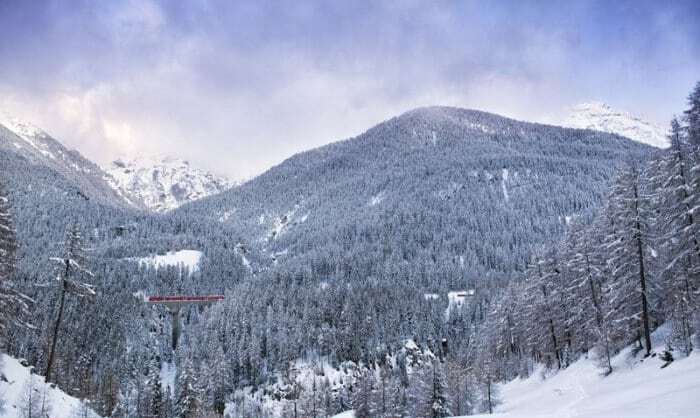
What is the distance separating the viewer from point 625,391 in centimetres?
2689

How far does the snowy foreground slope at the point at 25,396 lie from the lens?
104ft

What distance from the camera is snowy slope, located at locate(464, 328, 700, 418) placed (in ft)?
62.9

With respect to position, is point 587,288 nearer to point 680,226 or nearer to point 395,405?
point 680,226

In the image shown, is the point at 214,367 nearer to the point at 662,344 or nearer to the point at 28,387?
the point at 28,387

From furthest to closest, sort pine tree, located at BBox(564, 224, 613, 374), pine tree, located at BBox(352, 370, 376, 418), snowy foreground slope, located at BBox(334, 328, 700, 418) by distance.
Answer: pine tree, located at BBox(352, 370, 376, 418), pine tree, located at BBox(564, 224, 613, 374), snowy foreground slope, located at BBox(334, 328, 700, 418)

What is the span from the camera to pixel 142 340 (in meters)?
163

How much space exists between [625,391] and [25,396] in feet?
121

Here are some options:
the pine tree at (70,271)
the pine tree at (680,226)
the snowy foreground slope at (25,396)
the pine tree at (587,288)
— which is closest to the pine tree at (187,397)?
the snowy foreground slope at (25,396)

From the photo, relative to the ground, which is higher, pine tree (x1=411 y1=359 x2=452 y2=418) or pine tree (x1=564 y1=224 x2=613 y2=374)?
pine tree (x1=564 y1=224 x2=613 y2=374)

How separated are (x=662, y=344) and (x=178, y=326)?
17242 cm

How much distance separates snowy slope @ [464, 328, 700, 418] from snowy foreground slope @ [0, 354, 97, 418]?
95.4 feet

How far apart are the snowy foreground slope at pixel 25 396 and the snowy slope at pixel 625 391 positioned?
29071 mm

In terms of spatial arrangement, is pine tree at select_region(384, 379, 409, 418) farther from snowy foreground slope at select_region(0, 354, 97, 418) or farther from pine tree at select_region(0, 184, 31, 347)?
pine tree at select_region(0, 184, 31, 347)

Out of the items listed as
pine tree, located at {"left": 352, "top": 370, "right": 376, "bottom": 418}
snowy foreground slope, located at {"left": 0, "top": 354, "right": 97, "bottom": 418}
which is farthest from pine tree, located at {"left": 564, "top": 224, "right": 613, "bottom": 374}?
snowy foreground slope, located at {"left": 0, "top": 354, "right": 97, "bottom": 418}
